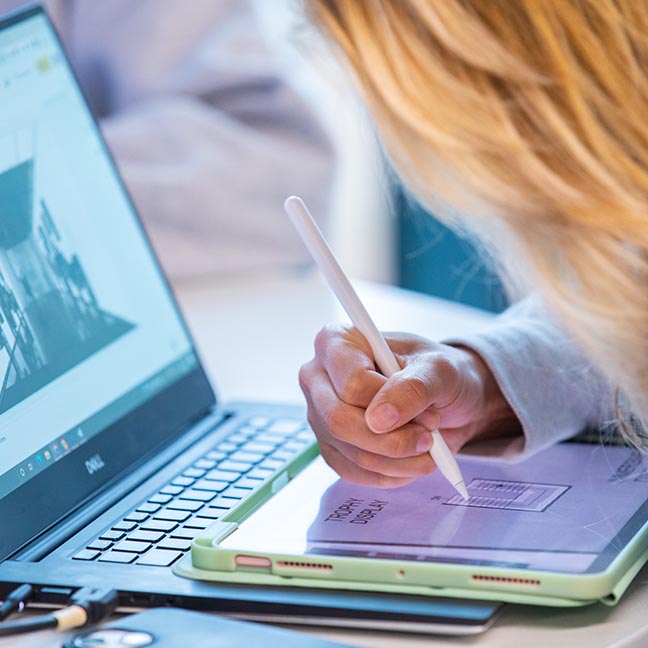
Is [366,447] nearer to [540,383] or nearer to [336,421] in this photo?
[336,421]

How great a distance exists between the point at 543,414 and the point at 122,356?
262mm

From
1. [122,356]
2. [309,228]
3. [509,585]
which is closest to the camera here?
[509,585]

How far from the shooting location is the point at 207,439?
771 millimetres

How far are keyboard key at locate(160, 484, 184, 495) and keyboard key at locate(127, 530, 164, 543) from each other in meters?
0.06

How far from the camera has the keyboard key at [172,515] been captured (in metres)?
0.63

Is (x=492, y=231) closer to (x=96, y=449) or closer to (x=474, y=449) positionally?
(x=474, y=449)

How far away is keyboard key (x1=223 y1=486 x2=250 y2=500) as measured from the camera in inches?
25.7

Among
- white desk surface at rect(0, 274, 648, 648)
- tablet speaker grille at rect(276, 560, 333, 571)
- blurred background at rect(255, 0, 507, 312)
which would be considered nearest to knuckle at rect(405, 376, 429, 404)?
tablet speaker grille at rect(276, 560, 333, 571)

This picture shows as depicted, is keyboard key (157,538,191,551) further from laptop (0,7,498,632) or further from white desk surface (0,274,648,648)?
white desk surface (0,274,648,648)

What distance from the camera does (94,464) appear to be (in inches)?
27.1

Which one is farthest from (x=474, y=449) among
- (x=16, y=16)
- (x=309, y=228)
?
(x=16, y=16)

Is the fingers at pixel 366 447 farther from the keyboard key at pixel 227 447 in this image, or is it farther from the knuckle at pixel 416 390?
the keyboard key at pixel 227 447

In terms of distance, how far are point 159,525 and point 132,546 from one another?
3cm

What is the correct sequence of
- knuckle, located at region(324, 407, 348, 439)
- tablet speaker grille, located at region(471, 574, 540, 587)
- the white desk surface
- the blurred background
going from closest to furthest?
tablet speaker grille, located at region(471, 574, 540, 587), knuckle, located at region(324, 407, 348, 439), the white desk surface, the blurred background
